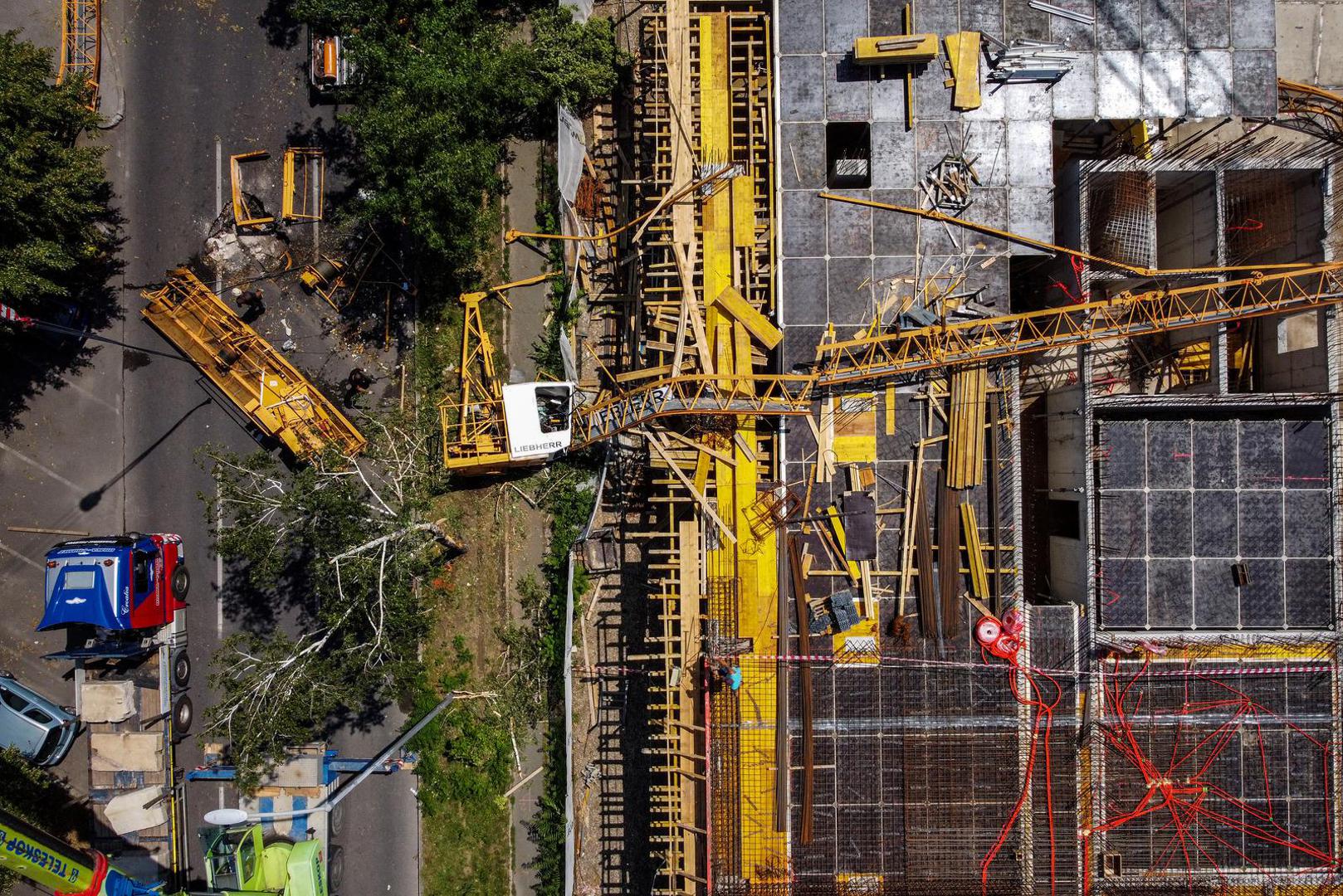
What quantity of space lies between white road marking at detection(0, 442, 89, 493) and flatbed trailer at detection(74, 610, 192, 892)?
4.36 metres

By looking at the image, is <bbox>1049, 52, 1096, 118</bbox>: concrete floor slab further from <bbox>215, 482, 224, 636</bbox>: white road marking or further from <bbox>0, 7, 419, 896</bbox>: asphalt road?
<bbox>215, 482, 224, 636</bbox>: white road marking

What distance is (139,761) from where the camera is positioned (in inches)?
717

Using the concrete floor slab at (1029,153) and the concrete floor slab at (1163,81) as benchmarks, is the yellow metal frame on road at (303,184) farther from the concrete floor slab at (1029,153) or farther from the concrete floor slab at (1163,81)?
the concrete floor slab at (1163,81)

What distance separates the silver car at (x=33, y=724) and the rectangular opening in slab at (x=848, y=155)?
74.1 feet


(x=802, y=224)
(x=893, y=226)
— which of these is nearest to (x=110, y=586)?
(x=802, y=224)

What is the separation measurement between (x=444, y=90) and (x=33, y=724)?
17905mm

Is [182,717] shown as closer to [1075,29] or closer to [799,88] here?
[799,88]

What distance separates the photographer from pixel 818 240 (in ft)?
53.5

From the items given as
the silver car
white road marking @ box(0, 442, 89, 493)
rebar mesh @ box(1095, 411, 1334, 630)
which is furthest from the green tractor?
rebar mesh @ box(1095, 411, 1334, 630)

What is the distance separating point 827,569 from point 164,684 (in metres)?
16.4

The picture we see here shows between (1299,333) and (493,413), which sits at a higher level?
(1299,333)

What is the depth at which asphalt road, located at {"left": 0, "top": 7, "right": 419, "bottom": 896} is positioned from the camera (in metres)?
19.0

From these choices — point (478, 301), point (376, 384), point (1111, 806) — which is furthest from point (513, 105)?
point (1111, 806)

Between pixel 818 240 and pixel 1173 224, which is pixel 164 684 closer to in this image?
pixel 818 240
